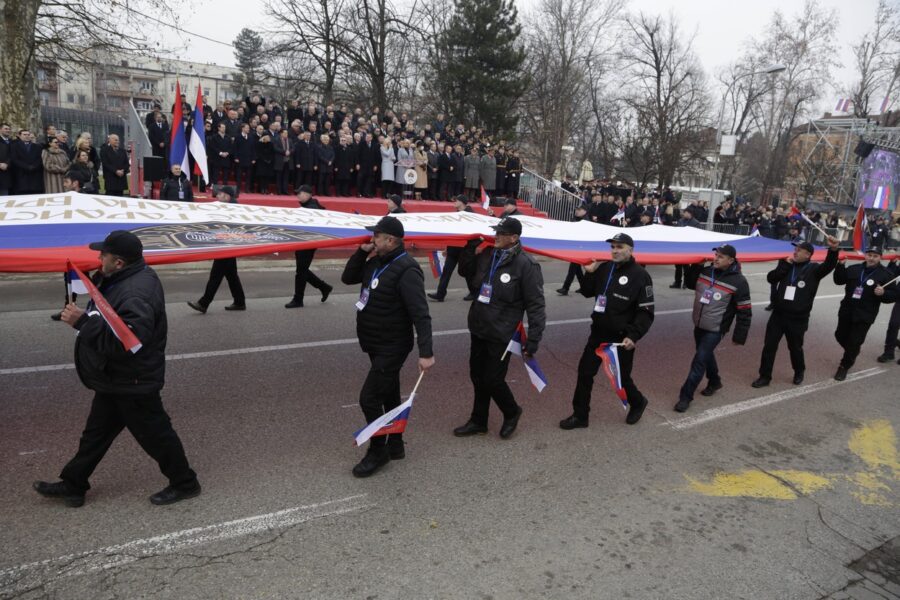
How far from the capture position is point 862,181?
104ft

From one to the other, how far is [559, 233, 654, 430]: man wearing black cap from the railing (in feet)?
53.8

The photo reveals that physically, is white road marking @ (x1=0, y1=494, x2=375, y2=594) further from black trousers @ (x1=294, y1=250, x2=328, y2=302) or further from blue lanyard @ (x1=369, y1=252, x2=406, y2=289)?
black trousers @ (x1=294, y1=250, x2=328, y2=302)

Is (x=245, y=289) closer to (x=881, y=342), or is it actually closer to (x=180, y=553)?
(x=180, y=553)

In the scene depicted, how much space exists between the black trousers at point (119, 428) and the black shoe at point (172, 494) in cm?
11

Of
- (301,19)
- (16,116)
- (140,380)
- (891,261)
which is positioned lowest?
(140,380)

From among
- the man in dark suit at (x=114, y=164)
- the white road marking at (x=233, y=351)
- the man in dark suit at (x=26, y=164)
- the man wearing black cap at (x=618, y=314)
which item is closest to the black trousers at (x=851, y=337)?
the man wearing black cap at (x=618, y=314)

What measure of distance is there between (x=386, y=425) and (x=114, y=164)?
11.2 m

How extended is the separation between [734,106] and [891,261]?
38.4m

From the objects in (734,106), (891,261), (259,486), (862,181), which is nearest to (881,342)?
(891,261)

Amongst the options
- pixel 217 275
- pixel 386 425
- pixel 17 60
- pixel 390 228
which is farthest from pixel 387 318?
pixel 17 60

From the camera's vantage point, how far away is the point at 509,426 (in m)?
5.19

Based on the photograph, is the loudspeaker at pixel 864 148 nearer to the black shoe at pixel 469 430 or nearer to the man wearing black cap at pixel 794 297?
the man wearing black cap at pixel 794 297

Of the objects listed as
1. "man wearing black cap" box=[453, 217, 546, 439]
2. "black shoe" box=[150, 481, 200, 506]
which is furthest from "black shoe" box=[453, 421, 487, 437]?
"black shoe" box=[150, 481, 200, 506]

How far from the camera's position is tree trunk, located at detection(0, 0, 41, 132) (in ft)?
46.9
